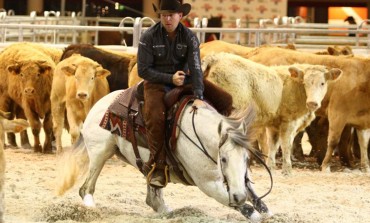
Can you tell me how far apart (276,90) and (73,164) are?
3.49 metres

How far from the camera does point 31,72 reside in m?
14.2

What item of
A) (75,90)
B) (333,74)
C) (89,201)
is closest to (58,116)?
(75,90)

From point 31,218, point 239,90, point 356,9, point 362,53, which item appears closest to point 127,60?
point 239,90

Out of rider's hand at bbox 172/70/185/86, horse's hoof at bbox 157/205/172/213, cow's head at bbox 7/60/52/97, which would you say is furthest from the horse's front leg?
cow's head at bbox 7/60/52/97

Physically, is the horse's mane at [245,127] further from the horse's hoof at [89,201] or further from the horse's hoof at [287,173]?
the horse's hoof at [287,173]

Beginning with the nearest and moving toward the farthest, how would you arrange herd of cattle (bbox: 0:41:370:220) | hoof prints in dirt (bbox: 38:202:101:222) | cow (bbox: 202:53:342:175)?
1. hoof prints in dirt (bbox: 38:202:101:222)
2. cow (bbox: 202:53:342:175)
3. herd of cattle (bbox: 0:41:370:220)

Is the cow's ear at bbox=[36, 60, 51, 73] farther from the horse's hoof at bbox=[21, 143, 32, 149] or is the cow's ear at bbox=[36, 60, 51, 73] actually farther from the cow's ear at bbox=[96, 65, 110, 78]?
the cow's ear at bbox=[96, 65, 110, 78]

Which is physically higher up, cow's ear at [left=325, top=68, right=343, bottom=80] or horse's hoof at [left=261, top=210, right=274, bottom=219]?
cow's ear at [left=325, top=68, right=343, bottom=80]

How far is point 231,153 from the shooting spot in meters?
7.64

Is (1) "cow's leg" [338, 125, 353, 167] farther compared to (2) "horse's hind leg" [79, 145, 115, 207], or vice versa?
(1) "cow's leg" [338, 125, 353, 167]

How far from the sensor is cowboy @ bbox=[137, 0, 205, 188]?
8.07 metres

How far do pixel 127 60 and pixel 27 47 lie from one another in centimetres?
196

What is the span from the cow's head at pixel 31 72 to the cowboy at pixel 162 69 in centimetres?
603

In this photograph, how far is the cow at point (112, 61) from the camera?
13.7 meters
